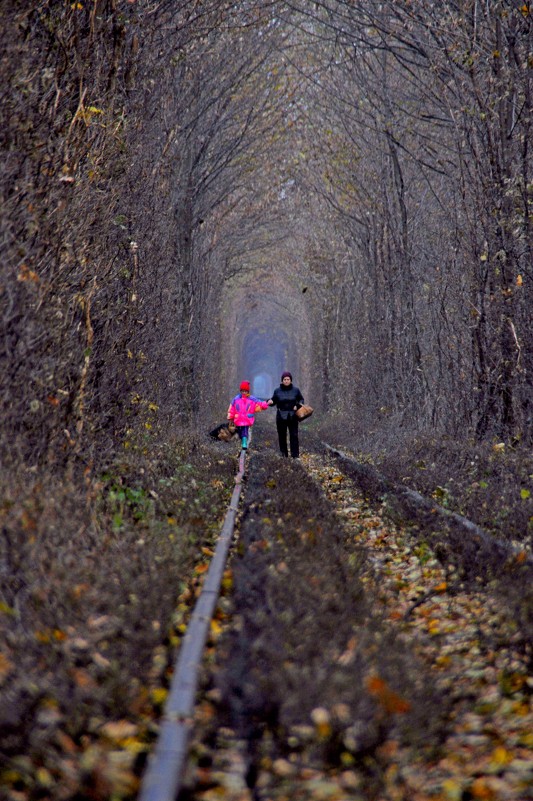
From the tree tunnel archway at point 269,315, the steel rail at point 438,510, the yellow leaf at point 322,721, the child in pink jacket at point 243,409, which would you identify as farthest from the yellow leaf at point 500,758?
the tree tunnel archway at point 269,315

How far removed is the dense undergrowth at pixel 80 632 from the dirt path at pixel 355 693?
385mm

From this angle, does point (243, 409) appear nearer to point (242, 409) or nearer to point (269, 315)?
point (242, 409)

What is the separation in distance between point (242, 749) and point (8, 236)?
5244 mm

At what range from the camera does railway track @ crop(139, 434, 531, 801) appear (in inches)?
129

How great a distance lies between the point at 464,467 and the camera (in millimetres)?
12328

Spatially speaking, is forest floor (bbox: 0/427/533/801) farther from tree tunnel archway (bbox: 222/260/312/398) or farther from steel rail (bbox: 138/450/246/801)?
tree tunnel archway (bbox: 222/260/312/398)

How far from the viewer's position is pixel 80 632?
14.1ft

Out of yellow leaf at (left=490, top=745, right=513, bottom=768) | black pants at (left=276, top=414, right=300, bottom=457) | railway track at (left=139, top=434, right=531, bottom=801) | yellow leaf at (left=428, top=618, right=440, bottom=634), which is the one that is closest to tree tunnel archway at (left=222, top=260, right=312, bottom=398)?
black pants at (left=276, top=414, right=300, bottom=457)

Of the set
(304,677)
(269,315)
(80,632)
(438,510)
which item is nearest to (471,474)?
(438,510)

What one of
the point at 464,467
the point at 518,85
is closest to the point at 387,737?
the point at 464,467

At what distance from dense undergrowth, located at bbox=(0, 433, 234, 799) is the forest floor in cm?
1

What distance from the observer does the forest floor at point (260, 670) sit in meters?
3.29

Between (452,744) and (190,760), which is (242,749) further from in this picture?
(452,744)

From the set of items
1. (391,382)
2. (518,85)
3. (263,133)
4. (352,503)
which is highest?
(263,133)
